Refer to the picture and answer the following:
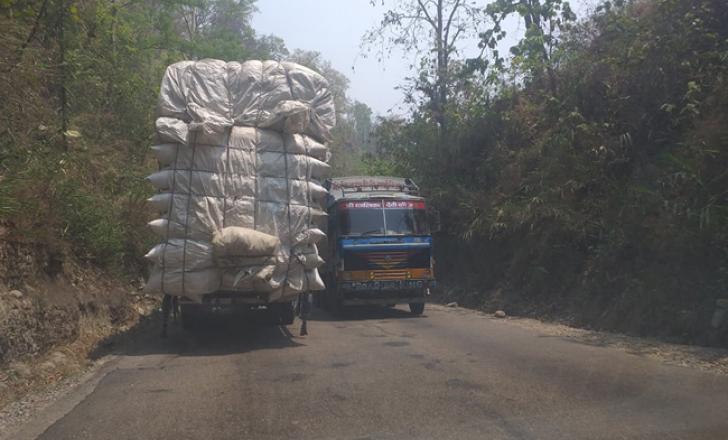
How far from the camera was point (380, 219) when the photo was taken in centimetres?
1576

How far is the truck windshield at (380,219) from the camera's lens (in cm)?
1562

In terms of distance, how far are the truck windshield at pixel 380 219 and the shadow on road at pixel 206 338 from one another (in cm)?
339

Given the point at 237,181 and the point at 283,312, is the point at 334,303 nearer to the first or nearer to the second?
the point at 283,312

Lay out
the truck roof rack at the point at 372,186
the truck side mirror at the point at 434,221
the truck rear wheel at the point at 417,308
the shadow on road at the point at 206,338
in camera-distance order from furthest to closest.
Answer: the truck roof rack at the point at 372,186 < the truck side mirror at the point at 434,221 < the truck rear wheel at the point at 417,308 < the shadow on road at the point at 206,338

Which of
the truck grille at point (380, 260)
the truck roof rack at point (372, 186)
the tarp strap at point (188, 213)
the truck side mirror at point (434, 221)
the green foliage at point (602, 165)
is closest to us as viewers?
the tarp strap at point (188, 213)

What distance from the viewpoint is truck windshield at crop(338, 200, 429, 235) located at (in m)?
15.6

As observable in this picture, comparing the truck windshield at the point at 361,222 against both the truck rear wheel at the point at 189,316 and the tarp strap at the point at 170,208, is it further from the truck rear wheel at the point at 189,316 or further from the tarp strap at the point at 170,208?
the tarp strap at the point at 170,208

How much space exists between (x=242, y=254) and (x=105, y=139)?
899 centimetres

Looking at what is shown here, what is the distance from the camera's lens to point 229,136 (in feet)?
35.5

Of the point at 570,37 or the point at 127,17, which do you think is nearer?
the point at 570,37

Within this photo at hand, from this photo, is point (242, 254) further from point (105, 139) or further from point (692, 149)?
point (105, 139)

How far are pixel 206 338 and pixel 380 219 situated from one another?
544 cm

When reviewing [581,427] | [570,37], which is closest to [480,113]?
[570,37]

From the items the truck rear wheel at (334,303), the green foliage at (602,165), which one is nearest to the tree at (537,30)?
the green foliage at (602,165)
